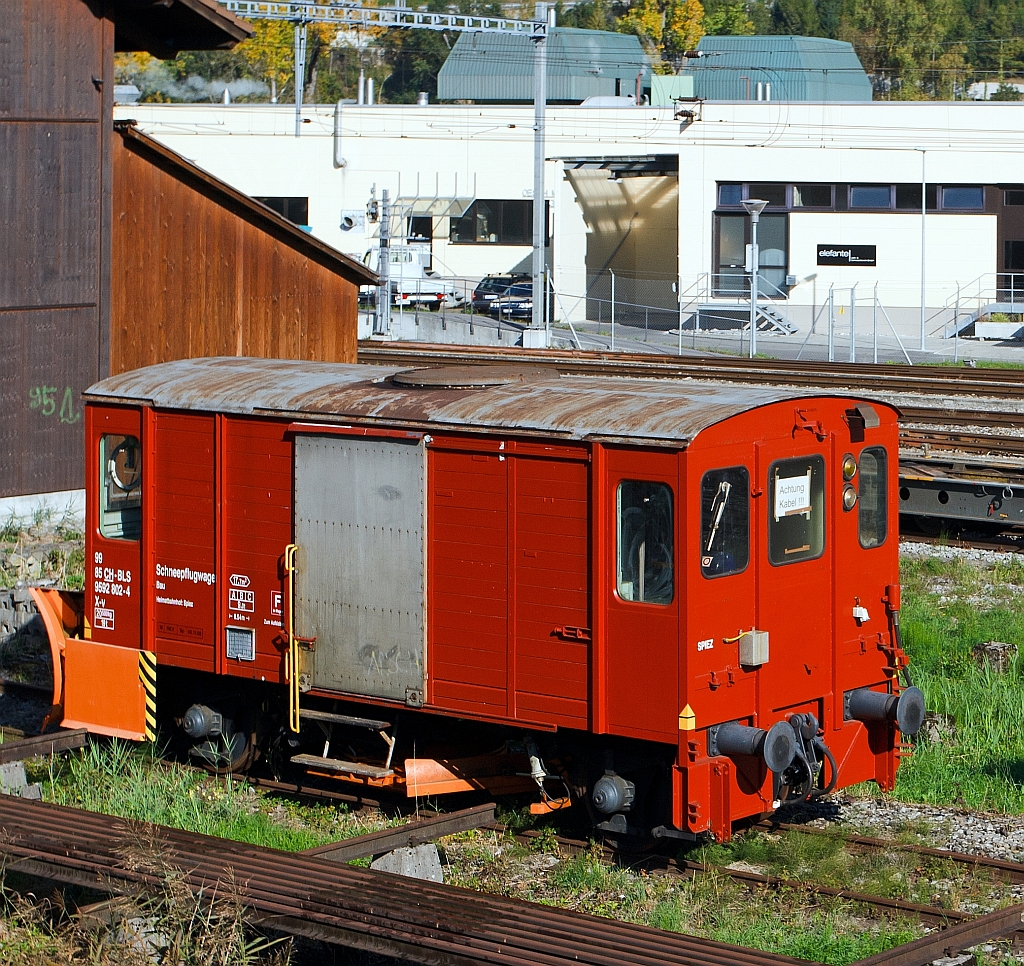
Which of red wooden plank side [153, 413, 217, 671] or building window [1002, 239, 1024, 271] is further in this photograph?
building window [1002, 239, 1024, 271]

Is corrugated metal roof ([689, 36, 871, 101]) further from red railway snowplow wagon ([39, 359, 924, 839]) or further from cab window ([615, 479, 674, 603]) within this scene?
cab window ([615, 479, 674, 603])

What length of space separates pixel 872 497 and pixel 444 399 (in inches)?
106

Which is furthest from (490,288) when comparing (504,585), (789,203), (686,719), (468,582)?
(686,719)

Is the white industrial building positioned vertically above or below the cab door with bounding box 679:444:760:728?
above

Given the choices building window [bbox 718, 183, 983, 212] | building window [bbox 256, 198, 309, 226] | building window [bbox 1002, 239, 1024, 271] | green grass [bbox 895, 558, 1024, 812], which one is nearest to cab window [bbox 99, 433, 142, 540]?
green grass [bbox 895, 558, 1024, 812]

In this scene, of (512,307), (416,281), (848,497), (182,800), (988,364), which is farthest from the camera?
(416,281)

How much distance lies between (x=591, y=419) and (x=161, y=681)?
13.1 feet

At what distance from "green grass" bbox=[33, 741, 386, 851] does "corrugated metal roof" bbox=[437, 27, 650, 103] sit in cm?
6044

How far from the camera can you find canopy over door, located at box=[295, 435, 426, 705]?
28.8 ft

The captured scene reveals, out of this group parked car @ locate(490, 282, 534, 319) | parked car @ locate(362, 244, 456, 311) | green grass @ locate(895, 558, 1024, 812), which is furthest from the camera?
parked car @ locate(362, 244, 456, 311)

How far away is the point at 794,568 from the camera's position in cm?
848

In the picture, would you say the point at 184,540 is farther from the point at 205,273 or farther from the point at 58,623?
the point at 205,273

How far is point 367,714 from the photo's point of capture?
9.37 meters

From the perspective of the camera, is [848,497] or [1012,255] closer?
[848,497]
